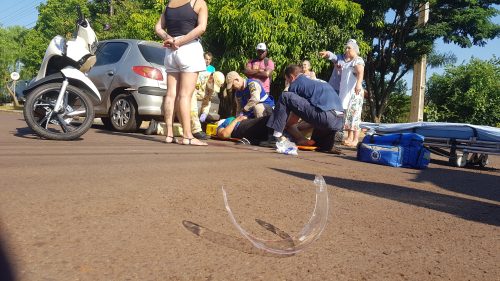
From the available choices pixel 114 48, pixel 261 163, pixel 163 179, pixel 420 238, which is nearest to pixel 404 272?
pixel 420 238

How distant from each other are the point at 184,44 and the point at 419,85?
16.0m

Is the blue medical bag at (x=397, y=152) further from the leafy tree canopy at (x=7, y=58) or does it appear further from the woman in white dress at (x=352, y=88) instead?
the leafy tree canopy at (x=7, y=58)

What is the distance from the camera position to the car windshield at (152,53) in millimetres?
7734

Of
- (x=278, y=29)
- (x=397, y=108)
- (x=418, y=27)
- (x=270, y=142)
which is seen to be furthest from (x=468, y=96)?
(x=270, y=142)

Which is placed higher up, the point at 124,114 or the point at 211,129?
the point at 124,114

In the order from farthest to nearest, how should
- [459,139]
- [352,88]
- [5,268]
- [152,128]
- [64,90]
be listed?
[352,88], [152,128], [459,139], [64,90], [5,268]

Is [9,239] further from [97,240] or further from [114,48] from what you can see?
[114,48]

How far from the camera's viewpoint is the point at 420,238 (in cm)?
231

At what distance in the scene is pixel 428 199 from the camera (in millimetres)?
3447

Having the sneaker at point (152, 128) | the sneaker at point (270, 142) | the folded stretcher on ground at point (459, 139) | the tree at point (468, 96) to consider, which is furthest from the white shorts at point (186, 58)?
the tree at point (468, 96)

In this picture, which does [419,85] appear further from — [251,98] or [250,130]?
[250,130]

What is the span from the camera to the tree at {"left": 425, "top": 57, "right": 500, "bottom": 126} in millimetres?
25156

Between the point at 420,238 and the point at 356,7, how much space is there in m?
16.2

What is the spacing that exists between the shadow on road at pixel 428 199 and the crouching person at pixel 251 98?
3.39 metres
